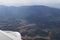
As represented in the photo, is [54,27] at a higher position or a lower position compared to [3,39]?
higher

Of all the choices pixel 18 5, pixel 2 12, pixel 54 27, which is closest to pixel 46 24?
pixel 54 27

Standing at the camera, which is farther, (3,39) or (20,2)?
(20,2)

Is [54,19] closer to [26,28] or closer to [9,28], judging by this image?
[26,28]

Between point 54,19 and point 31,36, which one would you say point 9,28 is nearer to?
point 31,36

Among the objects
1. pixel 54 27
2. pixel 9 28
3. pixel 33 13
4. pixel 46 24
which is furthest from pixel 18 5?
pixel 54 27

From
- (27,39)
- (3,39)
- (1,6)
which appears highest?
(1,6)

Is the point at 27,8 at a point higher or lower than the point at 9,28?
higher

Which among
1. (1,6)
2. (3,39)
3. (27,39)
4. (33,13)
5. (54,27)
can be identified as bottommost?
(3,39)

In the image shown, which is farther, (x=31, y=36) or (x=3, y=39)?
(x=31, y=36)
